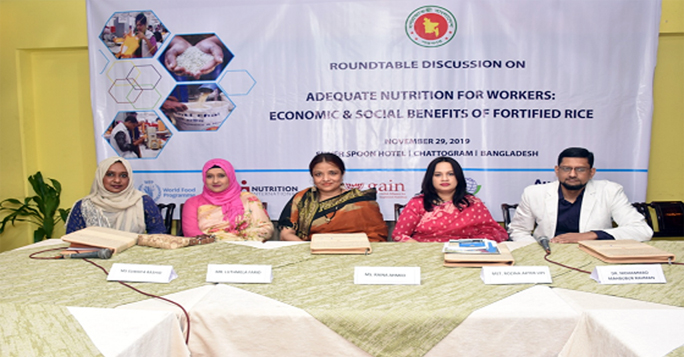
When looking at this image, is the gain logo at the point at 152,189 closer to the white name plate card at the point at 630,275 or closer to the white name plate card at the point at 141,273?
the white name plate card at the point at 141,273

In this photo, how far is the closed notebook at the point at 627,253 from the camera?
1.83 m

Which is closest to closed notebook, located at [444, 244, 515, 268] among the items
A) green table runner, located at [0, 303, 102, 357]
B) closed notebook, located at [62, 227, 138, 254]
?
green table runner, located at [0, 303, 102, 357]

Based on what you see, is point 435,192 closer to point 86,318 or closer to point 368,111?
point 368,111

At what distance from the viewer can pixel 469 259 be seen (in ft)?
5.98

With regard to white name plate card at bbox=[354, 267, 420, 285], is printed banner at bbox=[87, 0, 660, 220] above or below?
above

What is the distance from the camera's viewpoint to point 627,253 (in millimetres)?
1858

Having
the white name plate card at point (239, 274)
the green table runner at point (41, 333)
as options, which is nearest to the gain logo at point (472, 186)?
the white name plate card at point (239, 274)

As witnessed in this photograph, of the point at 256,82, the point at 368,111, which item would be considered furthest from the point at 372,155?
the point at 256,82

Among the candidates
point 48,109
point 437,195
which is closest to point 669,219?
point 437,195

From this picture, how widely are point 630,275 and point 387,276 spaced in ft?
2.67

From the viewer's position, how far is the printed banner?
3270 mm

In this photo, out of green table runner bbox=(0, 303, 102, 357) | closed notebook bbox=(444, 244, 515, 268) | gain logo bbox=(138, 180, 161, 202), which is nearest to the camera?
green table runner bbox=(0, 303, 102, 357)

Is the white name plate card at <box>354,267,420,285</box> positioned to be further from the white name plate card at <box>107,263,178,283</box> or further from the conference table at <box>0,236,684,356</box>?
the white name plate card at <box>107,263,178,283</box>

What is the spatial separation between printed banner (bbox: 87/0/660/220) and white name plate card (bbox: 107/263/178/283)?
182 centimetres
